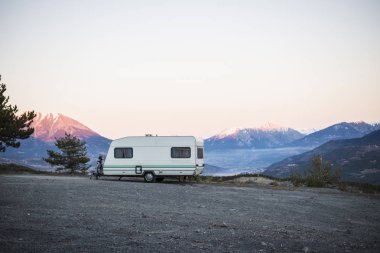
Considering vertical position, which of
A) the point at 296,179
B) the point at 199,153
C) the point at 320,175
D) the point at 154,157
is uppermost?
the point at 199,153

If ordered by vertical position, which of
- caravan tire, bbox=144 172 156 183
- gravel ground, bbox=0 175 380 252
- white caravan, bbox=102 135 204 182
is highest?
white caravan, bbox=102 135 204 182

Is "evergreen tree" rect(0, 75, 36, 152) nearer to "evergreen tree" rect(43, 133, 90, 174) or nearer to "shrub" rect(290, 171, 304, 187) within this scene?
"evergreen tree" rect(43, 133, 90, 174)

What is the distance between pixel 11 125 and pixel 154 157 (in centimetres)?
2072

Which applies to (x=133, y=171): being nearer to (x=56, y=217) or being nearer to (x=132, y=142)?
(x=132, y=142)

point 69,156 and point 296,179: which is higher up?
point 69,156

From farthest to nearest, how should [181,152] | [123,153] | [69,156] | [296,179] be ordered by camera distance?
1. [69,156]
2. [296,179]
3. [123,153]
4. [181,152]

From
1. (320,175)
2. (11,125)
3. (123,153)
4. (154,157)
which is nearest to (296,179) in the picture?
(320,175)

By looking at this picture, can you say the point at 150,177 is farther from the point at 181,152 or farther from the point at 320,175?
the point at 320,175

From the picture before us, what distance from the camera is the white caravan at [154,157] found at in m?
25.4

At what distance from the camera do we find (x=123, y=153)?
26125mm

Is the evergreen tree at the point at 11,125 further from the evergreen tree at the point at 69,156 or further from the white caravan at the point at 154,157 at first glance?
the white caravan at the point at 154,157

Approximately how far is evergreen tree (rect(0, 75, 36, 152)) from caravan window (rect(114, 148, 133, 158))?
18.2 m

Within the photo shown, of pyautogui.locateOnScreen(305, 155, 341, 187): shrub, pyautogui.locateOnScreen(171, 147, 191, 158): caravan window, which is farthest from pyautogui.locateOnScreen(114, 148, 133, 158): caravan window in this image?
pyautogui.locateOnScreen(305, 155, 341, 187): shrub

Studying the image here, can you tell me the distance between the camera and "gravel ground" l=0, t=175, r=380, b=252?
8117 millimetres
